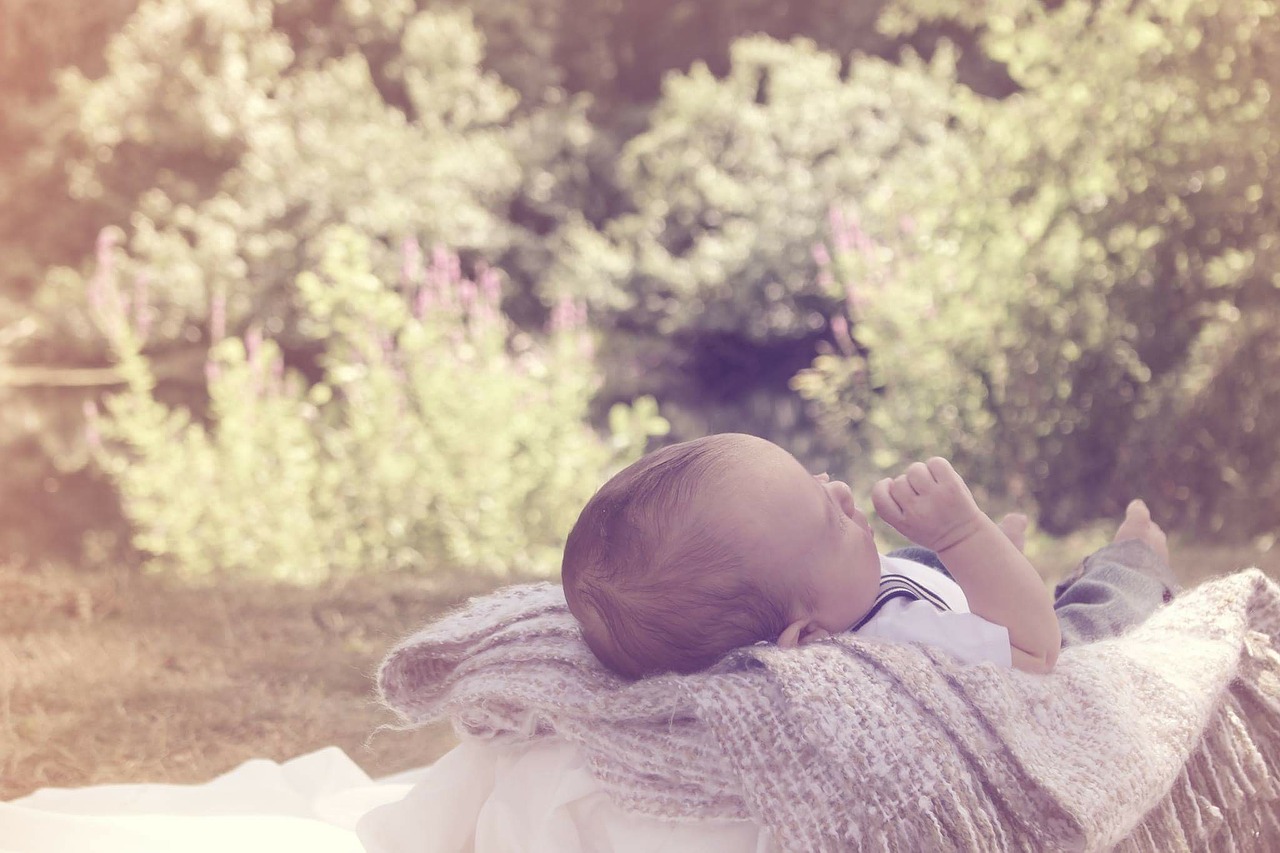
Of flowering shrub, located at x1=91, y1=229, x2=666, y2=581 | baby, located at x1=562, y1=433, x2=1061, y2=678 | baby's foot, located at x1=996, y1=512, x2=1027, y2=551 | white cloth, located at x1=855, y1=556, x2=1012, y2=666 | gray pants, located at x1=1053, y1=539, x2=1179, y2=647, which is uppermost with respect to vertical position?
flowering shrub, located at x1=91, y1=229, x2=666, y2=581

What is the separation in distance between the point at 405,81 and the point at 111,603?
5725mm

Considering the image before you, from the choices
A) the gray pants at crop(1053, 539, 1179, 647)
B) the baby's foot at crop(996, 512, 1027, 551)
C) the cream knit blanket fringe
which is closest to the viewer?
the cream knit blanket fringe

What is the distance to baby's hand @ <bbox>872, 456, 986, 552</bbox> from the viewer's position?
165 cm

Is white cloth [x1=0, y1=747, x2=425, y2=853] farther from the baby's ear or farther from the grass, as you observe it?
the baby's ear

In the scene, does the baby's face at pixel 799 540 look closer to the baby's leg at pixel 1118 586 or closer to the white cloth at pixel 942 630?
the white cloth at pixel 942 630

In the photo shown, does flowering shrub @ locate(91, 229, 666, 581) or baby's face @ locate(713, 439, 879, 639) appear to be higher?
flowering shrub @ locate(91, 229, 666, 581)

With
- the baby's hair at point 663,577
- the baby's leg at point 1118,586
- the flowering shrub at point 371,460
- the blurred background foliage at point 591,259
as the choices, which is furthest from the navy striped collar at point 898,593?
the blurred background foliage at point 591,259

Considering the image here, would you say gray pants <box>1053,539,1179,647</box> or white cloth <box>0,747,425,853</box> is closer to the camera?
gray pants <box>1053,539,1179,647</box>

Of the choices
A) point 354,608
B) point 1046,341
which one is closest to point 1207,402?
point 1046,341

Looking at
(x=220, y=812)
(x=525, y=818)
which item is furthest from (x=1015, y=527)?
(x=220, y=812)

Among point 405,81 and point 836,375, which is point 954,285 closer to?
point 836,375

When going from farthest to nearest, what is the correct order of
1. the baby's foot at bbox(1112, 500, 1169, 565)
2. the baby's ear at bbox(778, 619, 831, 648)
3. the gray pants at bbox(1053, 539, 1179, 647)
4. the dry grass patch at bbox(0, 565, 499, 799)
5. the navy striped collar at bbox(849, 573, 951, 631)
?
the dry grass patch at bbox(0, 565, 499, 799) < the baby's foot at bbox(1112, 500, 1169, 565) < the gray pants at bbox(1053, 539, 1179, 647) < the navy striped collar at bbox(849, 573, 951, 631) < the baby's ear at bbox(778, 619, 831, 648)

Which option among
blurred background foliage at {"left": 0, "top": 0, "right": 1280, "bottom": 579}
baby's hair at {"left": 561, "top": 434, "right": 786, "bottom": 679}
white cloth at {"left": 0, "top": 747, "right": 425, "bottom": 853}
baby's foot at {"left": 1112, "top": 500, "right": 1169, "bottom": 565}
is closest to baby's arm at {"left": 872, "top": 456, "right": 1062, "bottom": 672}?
baby's hair at {"left": 561, "top": 434, "right": 786, "bottom": 679}

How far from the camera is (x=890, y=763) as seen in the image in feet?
4.52
